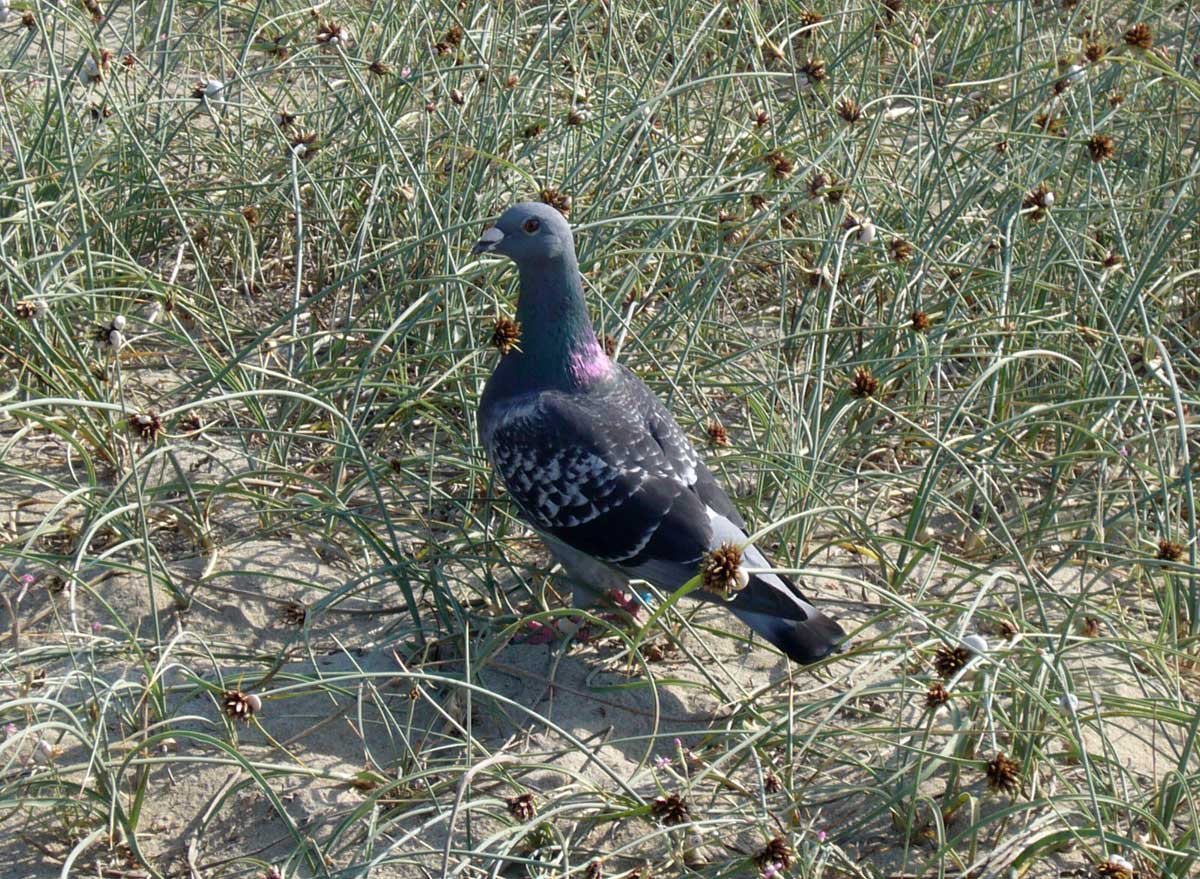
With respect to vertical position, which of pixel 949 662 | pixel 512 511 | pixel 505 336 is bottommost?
pixel 512 511

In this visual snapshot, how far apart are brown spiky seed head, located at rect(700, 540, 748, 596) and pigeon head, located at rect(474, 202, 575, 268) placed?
1.22 meters

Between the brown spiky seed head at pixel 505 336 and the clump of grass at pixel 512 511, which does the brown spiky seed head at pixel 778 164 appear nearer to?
the clump of grass at pixel 512 511

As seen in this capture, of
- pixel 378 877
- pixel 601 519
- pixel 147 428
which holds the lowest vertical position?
pixel 378 877

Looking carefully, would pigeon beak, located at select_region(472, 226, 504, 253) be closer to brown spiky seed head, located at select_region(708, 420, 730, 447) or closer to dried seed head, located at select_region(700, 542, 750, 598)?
brown spiky seed head, located at select_region(708, 420, 730, 447)

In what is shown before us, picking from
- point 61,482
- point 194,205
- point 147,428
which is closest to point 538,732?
point 147,428

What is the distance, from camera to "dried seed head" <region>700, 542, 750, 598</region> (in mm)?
2160

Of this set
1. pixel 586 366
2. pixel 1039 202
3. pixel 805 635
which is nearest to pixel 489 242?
pixel 586 366

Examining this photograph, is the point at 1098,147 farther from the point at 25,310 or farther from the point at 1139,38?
the point at 25,310

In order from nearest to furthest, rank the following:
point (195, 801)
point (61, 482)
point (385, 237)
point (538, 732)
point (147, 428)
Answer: point (147, 428)
point (195, 801)
point (538, 732)
point (61, 482)
point (385, 237)

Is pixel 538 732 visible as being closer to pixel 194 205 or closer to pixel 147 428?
pixel 147 428

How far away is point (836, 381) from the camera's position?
12.6 ft

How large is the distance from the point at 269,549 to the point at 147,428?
945 mm

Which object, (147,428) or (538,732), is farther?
(538,732)

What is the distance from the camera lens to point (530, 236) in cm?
318
